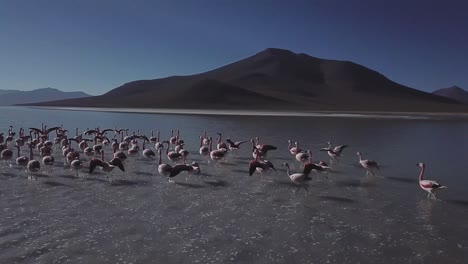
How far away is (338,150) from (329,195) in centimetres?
742

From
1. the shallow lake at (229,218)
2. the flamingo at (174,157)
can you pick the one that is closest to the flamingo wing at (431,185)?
the shallow lake at (229,218)

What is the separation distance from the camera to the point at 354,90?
195 metres

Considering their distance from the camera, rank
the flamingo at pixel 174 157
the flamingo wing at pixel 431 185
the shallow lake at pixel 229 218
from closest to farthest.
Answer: the shallow lake at pixel 229 218
the flamingo wing at pixel 431 185
the flamingo at pixel 174 157

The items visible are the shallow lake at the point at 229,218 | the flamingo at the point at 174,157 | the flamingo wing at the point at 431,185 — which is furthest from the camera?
the flamingo at the point at 174,157

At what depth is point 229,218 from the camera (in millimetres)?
10828

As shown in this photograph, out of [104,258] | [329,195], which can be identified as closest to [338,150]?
[329,195]

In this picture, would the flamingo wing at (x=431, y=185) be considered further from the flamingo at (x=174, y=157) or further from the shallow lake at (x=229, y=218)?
the flamingo at (x=174, y=157)

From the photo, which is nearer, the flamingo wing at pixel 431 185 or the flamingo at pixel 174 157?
the flamingo wing at pixel 431 185

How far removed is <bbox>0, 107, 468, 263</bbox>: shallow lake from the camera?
338 inches

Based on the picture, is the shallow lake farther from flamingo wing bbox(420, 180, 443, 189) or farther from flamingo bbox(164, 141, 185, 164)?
flamingo bbox(164, 141, 185, 164)

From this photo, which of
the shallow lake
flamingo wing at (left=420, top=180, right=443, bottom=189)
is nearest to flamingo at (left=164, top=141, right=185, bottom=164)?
the shallow lake

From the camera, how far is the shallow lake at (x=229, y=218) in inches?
338

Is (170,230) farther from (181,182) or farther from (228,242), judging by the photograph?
(181,182)

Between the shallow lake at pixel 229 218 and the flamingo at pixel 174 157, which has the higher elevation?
the flamingo at pixel 174 157
